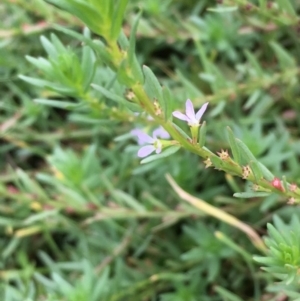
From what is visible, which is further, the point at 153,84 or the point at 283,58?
the point at 283,58

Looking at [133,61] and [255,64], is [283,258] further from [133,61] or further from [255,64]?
[255,64]

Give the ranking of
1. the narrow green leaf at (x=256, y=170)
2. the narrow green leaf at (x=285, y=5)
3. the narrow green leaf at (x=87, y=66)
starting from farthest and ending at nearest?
the narrow green leaf at (x=285, y=5), the narrow green leaf at (x=87, y=66), the narrow green leaf at (x=256, y=170)

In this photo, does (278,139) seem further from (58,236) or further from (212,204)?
(58,236)

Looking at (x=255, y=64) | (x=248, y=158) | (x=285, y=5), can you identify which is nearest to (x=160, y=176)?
(x=255, y=64)

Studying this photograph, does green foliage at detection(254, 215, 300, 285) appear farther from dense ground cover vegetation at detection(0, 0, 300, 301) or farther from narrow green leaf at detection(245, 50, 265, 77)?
narrow green leaf at detection(245, 50, 265, 77)

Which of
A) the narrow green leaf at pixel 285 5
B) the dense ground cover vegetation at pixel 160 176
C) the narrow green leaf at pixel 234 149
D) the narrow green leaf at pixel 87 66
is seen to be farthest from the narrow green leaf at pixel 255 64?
the narrow green leaf at pixel 234 149

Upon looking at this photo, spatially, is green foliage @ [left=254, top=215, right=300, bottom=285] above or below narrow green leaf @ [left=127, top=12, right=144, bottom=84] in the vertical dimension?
below

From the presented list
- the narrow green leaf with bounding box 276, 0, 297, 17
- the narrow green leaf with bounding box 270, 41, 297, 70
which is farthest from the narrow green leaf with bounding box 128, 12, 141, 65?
the narrow green leaf with bounding box 270, 41, 297, 70

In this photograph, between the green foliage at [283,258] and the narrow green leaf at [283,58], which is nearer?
the green foliage at [283,258]

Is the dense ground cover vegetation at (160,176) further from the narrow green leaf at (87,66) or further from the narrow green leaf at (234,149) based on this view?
the narrow green leaf at (234,149)
